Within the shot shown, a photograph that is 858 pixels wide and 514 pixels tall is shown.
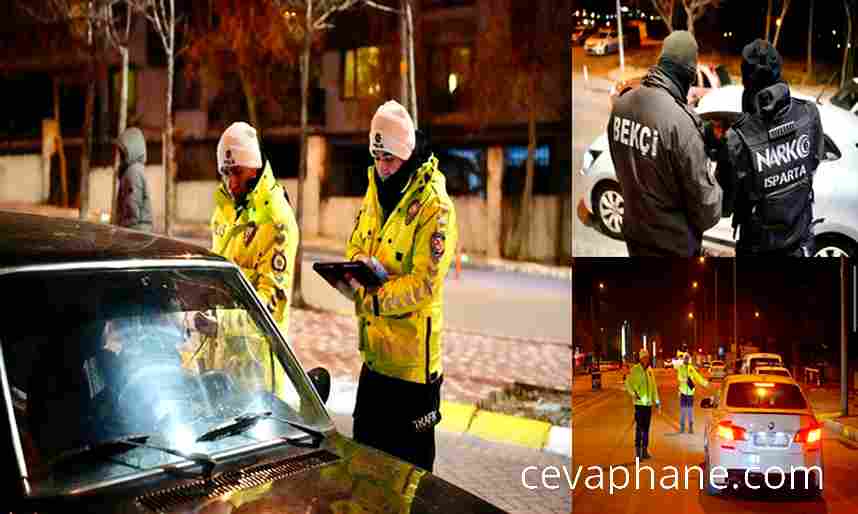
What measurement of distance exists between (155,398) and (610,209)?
7.42ft

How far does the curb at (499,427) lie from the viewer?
8.31 m

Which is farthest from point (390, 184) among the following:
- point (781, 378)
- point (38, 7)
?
point (38, 7)

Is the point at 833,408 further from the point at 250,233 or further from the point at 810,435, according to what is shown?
the point at 250,233

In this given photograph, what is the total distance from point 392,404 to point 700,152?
1.76 m

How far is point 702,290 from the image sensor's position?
493 centimetres

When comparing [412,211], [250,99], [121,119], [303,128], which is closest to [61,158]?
[121,119]

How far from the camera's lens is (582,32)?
5219 millimetres

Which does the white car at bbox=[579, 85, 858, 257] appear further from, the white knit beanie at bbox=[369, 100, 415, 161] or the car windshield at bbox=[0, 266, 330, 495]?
the car windshield at bbox=[0, 266, 330, 495]

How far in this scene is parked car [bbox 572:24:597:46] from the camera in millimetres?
5199

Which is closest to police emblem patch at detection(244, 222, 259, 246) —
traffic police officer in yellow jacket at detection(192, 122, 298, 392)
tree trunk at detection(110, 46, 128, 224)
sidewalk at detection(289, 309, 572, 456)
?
traffic police officer in yellow jacket at detection(192, 122, 298, 392)

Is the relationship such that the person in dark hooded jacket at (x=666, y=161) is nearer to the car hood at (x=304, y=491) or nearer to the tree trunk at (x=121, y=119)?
the car hood at (x=304, y=491)

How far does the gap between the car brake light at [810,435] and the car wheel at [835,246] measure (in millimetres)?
726

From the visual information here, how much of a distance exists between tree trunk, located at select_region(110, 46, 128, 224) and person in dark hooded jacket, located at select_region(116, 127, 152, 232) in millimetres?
69

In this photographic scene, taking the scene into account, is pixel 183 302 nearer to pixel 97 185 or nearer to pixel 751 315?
pixel 751 315
